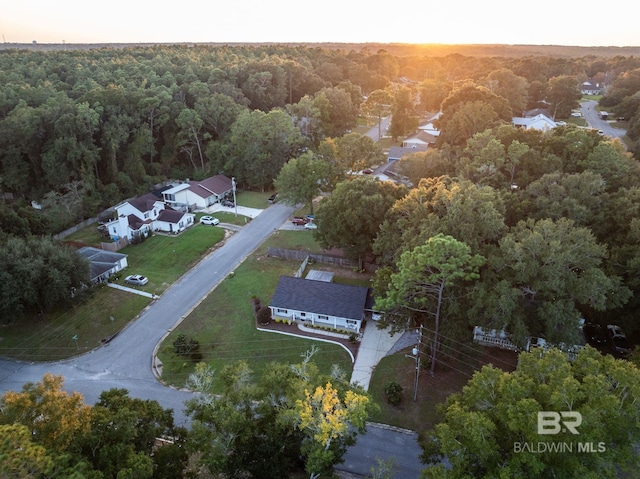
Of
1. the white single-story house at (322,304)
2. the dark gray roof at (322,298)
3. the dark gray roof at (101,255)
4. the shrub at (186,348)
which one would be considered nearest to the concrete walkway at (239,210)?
the dark gray roof at (101,255)

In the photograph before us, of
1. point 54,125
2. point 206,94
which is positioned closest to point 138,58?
point 206,94

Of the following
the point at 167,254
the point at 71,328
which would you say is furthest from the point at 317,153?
the point at 71,328

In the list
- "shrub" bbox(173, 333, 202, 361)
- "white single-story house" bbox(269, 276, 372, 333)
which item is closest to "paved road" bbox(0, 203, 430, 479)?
"shrub" bbox(173, 333, 202, 361)

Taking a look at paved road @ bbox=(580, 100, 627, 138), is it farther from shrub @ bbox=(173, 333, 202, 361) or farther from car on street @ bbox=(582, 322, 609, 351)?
shrub @ bbox=(173, 333, 202, 361)

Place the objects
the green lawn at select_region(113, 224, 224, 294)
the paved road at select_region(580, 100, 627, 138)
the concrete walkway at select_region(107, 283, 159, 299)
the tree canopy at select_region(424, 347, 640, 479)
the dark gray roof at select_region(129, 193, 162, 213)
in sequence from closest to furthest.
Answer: the tree canopy at select_region(424, 347, 640, 479) < the concrete walkway at select_region(107, 283, 159, 299) < the green lawn at select_region(113, 224, 224, 294) < the dark gray roof at select_region(129, 193, 162, 213) < the paved road at select_region(580, 100, 627, 138)

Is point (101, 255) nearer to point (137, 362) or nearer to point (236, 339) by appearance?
point (137, 362)

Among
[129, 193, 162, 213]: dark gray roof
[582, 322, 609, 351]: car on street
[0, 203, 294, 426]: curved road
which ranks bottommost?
[0, 203, 294, 426]: curved road

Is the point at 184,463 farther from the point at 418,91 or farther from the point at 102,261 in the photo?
the point at 418,91
